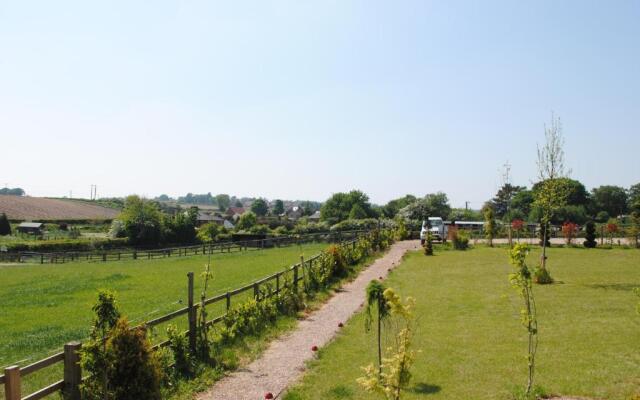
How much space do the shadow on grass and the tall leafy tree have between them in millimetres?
110404

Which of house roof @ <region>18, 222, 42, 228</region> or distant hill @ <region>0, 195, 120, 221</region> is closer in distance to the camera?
house roof @ <region>18, 222, 42, 228</region>

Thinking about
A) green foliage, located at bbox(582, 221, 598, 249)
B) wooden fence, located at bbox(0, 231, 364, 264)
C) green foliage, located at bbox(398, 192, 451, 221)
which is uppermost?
green foliage, located at bbox(398, 192, 451, 221)

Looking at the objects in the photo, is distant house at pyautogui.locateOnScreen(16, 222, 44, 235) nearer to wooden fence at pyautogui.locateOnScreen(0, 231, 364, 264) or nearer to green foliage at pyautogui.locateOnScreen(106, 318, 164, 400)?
wooden fence at pyautogui.locateOnScreen(0, 231, 364, 264)

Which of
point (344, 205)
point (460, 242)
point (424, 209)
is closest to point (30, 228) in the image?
point (344, 205)

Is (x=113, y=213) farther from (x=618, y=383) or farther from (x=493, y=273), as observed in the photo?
(x=618, y=383)

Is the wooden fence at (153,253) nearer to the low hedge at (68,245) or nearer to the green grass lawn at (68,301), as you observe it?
the low hedge at (68,245)

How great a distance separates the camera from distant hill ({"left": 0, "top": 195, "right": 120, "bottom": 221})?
307ft

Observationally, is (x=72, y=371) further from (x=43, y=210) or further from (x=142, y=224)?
(x=43, y=210)

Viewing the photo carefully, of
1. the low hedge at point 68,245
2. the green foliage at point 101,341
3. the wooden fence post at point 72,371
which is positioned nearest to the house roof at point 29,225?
the low hedge at point 68,245

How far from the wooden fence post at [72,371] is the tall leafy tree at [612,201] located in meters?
114

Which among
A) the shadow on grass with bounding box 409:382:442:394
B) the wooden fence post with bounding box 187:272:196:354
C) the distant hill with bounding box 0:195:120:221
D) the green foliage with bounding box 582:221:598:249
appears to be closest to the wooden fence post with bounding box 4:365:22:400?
the wooden fence post with bounding box 187:272:196:354

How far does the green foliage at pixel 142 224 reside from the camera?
2547 inches

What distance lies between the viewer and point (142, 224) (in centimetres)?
6494

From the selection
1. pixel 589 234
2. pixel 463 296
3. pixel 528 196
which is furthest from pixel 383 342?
pixel 528 196
